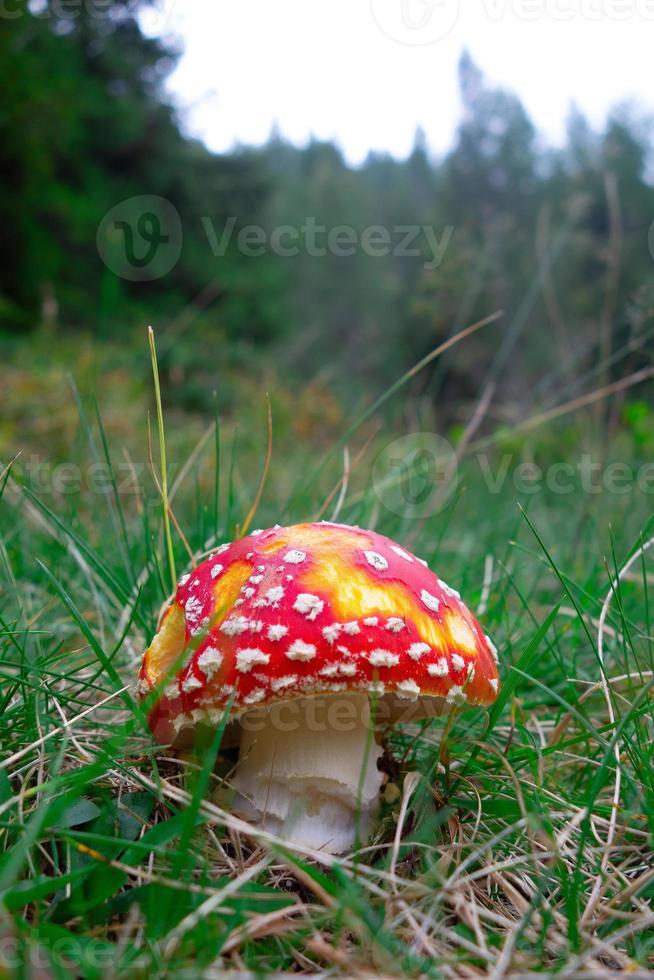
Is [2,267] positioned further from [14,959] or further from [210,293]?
[14,959]

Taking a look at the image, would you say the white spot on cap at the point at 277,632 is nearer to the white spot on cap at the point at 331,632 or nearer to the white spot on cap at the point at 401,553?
the white spot on cap at the point at 331,632

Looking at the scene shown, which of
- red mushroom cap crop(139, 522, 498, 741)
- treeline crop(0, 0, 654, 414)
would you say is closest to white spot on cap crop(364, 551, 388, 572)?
red mushroom cap crop(139, 522, 498, 741)

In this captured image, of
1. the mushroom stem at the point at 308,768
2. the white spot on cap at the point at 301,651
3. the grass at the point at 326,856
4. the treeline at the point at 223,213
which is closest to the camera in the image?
the grass at the point at 326,856

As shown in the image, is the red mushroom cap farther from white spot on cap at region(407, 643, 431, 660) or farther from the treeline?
the treeline

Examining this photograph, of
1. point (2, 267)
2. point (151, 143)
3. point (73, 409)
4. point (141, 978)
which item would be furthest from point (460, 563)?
point (151, 143)

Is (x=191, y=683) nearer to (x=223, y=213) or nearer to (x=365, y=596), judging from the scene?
(x=365, y=596)

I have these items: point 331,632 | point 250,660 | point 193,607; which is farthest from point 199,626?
point 331,632

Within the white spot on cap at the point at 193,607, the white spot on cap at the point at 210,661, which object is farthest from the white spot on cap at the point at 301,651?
the white spot on cap at the point at 193,607
